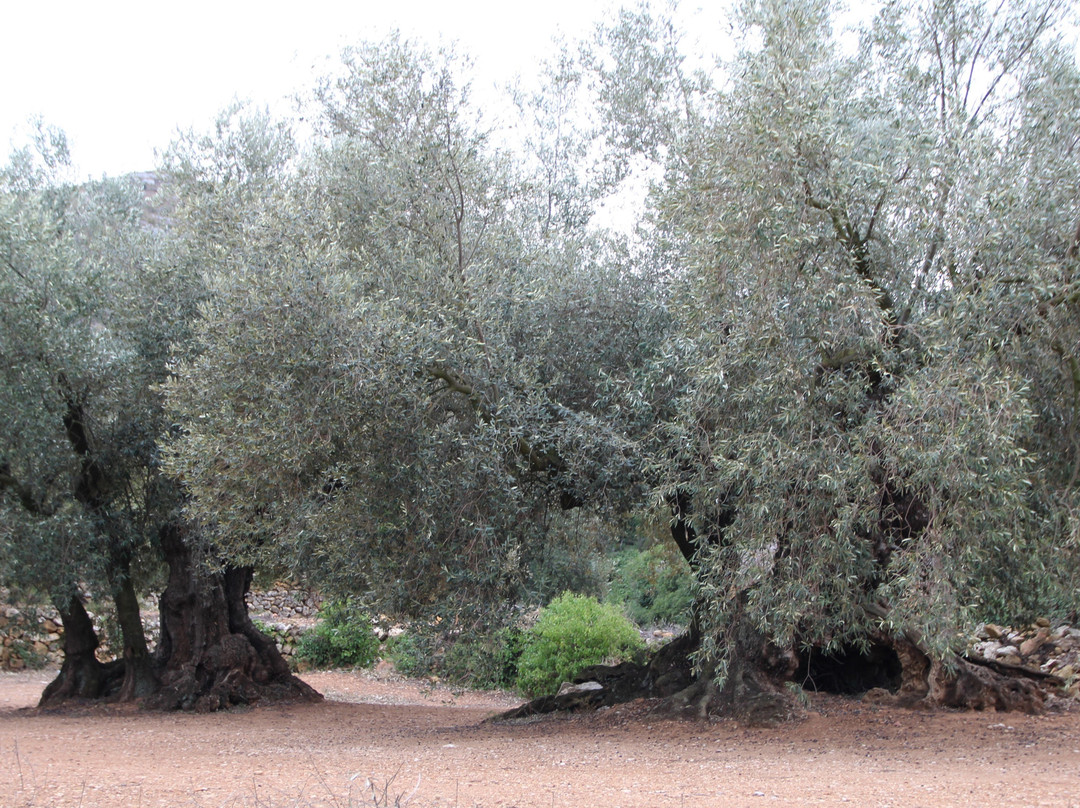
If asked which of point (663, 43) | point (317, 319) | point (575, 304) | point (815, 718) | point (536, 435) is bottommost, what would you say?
→ point (815, 718)

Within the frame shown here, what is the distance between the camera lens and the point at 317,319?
27.9 ft

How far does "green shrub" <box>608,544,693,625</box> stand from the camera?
75.4ft

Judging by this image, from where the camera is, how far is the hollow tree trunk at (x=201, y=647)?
541 inches

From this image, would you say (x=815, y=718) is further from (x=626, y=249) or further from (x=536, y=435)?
(x=626, y=249)

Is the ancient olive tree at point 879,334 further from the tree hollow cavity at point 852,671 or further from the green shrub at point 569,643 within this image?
the green shrub at point 569,643

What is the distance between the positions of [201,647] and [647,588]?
15445 millimetres

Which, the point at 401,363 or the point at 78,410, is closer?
the point at 401,363

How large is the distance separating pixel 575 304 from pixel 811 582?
4.40 meters

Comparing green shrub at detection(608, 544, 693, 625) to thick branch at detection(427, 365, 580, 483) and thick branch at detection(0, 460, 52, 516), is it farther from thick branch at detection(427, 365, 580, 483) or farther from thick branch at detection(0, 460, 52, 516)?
thick branch at detection(0, 460, 52, 516)

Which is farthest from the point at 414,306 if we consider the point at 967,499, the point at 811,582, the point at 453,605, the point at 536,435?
the point at 967,499

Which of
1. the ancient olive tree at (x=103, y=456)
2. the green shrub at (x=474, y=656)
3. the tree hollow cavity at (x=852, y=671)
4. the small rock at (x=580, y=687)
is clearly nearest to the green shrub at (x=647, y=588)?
the small rock at (x=580, y=687)

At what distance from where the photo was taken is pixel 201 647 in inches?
562

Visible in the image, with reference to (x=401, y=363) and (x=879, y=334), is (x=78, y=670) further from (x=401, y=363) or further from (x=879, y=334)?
(x=879, y=334)

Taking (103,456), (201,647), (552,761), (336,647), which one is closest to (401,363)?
(552,761)
